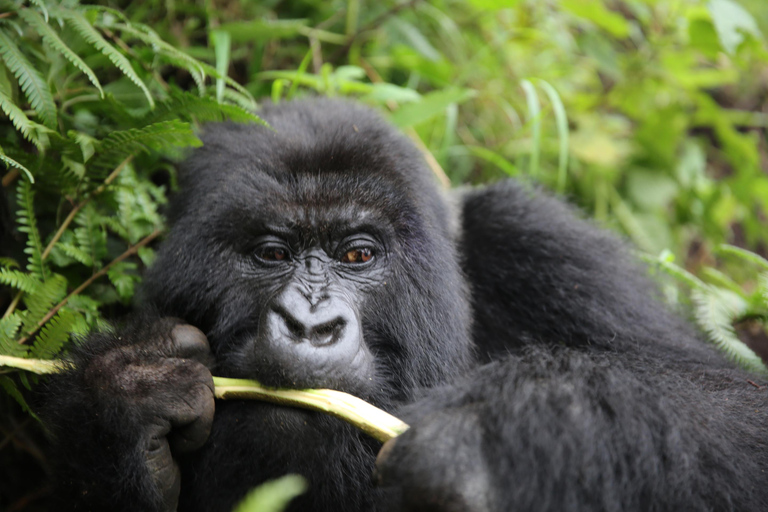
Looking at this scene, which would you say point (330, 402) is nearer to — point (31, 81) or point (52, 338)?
point (52, 338)

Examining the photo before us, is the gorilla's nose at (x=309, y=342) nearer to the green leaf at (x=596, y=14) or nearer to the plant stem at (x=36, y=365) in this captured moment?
the plant stem at (x=36, y=365)

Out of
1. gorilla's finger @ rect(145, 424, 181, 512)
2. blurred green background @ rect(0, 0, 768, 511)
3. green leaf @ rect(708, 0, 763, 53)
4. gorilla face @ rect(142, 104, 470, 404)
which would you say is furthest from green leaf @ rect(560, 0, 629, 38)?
gorilla's finger @ rect(145, 424, 181, 512)

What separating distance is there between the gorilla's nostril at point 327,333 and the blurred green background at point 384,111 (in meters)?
1.00

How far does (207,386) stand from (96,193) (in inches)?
51.5

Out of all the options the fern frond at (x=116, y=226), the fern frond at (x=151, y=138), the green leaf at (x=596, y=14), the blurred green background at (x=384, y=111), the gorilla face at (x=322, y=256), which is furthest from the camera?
the green leaf at (x=596, y=14)

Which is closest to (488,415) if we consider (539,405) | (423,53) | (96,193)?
(539,405)

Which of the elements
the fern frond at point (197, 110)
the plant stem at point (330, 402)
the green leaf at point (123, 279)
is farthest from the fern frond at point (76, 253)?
the plant stem at point (330, 402)

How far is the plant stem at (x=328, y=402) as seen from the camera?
189 centimetres

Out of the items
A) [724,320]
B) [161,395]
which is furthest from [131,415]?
[724,320]

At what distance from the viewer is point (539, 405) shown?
5.89 ft

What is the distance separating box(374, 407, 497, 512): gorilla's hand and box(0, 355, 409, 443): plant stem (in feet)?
0.40

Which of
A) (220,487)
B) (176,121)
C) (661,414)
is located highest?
(176,121)

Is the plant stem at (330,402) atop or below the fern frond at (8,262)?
atop

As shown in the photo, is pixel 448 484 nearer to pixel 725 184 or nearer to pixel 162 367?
pixel 162 367
